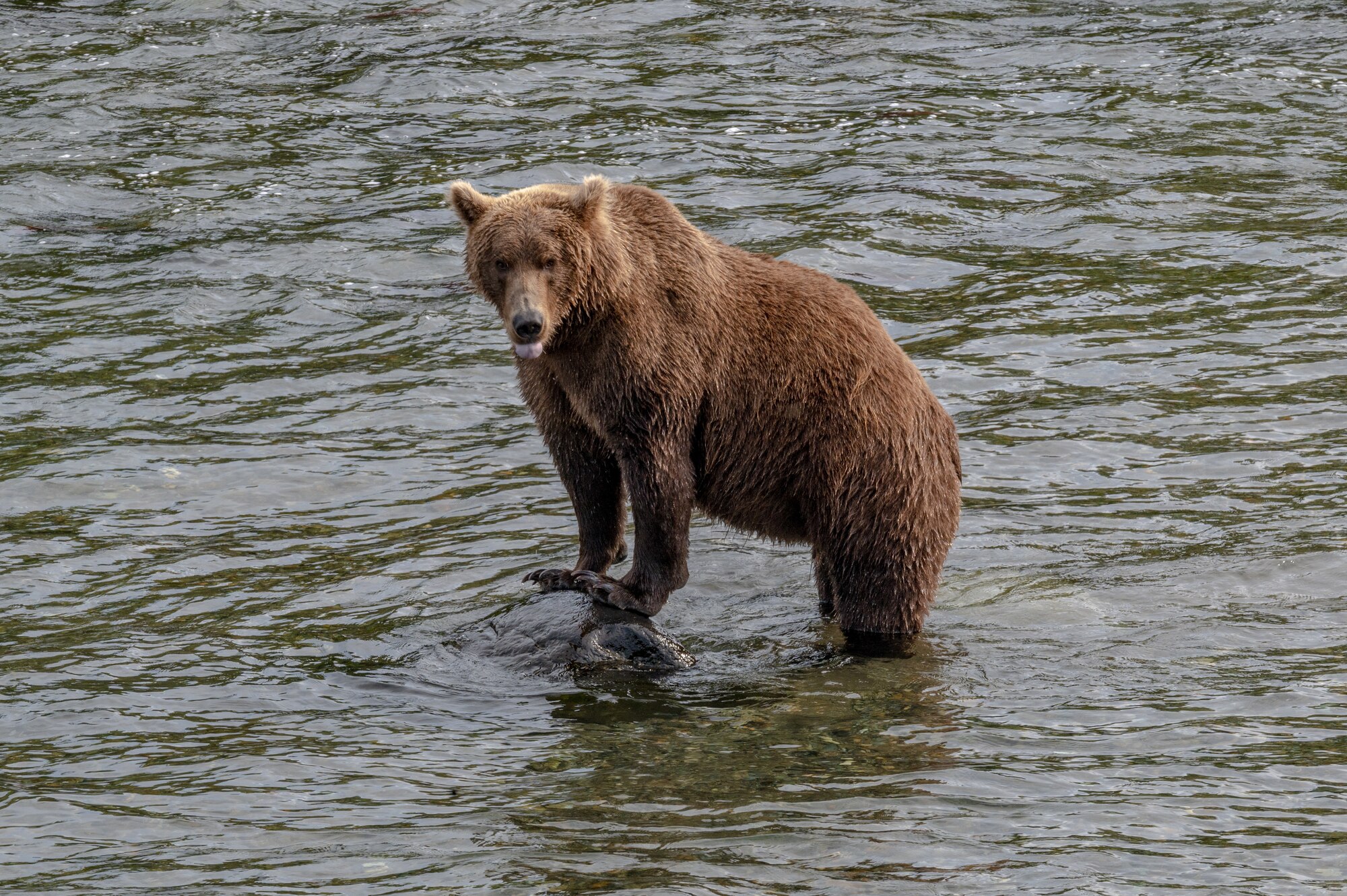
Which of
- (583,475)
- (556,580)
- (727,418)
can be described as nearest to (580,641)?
(556,580)

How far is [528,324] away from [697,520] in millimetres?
2993

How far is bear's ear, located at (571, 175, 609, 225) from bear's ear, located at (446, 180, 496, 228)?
36 centimetres

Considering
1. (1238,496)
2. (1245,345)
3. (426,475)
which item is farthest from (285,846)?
(1245,345)

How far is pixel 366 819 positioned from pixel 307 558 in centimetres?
294

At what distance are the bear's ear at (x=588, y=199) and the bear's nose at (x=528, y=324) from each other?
0.53 m

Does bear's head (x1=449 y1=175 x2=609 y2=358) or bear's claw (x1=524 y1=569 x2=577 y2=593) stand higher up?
bear's head (x1=449 y1=175 x2=609 y2=358)

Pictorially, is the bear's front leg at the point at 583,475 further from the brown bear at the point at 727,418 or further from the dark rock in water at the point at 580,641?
the dark rock in water at the point at 580,641

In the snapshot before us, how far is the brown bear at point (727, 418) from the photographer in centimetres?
714

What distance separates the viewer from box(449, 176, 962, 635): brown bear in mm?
7145

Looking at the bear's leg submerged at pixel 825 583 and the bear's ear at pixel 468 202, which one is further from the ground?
the bear's ear at pixel 468 202

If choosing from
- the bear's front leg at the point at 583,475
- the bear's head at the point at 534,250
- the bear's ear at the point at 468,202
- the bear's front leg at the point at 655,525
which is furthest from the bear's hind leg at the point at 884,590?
the bear's ear at the point at 468,202

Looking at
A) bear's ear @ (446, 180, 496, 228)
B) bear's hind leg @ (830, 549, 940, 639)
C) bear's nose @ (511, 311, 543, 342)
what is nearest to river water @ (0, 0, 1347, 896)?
bear's hind leg @ (830, 549, 940, 639)

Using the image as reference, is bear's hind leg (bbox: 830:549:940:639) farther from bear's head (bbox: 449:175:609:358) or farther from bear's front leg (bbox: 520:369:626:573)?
bear's head (bbox: 449:175:609:358)

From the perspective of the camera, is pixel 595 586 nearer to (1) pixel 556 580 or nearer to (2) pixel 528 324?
(1) pixel 556 580
